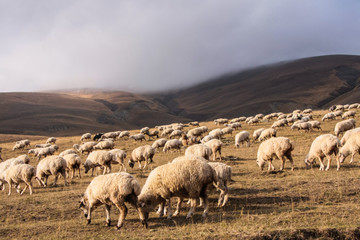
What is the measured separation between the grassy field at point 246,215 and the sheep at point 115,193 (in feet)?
1.87

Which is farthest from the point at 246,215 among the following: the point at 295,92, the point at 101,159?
the point at 295,92

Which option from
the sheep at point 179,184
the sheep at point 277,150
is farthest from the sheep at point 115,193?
the sheep at point 277,150

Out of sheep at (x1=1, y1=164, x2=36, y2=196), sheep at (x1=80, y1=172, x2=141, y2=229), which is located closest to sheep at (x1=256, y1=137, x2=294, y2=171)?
sheep at (x1=80, y1=172, x2=141, y2=229)

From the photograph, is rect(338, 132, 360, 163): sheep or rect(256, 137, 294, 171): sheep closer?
rect(256, 137, 294, 171): sheep

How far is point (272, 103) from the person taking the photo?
468 feet

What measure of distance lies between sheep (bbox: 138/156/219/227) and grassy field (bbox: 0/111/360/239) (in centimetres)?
64

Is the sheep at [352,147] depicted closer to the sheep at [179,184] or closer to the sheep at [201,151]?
the sheep at [201,151]

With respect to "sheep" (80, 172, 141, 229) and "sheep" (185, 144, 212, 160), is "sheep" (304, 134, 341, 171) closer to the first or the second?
"sheep" (185, 144, 212, 160)

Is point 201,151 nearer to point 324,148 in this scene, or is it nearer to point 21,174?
point 324,148

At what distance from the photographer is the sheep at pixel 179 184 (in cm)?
930

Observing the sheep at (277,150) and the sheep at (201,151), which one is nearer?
the sheep at (277,150)

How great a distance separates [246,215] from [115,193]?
4523 mm

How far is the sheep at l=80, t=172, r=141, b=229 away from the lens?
910cm

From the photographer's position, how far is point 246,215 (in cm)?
925
